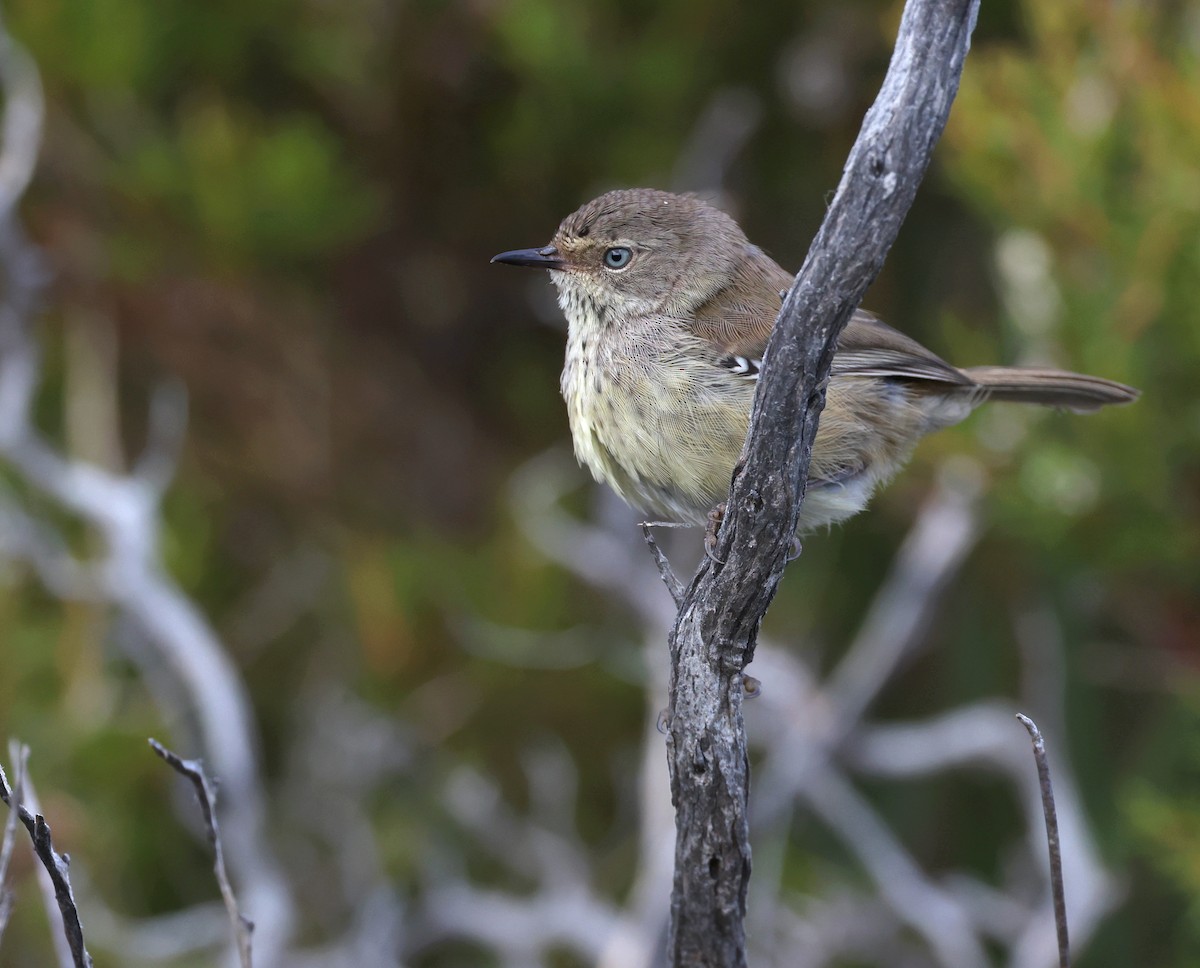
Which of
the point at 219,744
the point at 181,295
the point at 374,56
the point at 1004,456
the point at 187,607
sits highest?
the point at 374,56

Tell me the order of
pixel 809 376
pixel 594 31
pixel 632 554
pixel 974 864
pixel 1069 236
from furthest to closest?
pixel 974 864
pixel 594 31
pixel 632 554
pixel 1069 236
pixel 809 376

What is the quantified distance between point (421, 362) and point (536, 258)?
3.04 m

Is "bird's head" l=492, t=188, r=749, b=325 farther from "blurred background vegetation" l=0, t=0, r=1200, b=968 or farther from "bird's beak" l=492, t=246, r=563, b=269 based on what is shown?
"blurred background vegetation" l=0, t=0, r=1200, b=968

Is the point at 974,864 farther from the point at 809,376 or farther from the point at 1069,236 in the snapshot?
the point at 809,376

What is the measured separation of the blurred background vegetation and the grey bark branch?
8.65 ft

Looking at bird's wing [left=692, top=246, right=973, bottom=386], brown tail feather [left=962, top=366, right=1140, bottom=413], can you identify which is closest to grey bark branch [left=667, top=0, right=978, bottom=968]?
bird's wing [left=692, top=246, right=973, bottom=386]

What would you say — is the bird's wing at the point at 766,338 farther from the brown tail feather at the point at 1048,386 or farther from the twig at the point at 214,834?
the twig at the point at 214,834

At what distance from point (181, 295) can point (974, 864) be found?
475cm

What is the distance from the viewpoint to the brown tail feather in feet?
12.7

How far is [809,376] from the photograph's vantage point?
2.29 meters

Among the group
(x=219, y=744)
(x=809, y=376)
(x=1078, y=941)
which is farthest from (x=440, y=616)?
(x=809, y=376)

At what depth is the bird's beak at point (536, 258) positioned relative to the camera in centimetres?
380

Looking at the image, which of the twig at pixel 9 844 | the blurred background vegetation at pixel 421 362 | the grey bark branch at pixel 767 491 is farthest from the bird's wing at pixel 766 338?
the twig at pixel 9 844

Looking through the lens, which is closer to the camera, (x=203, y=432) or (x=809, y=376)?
(x=809, y=376)
